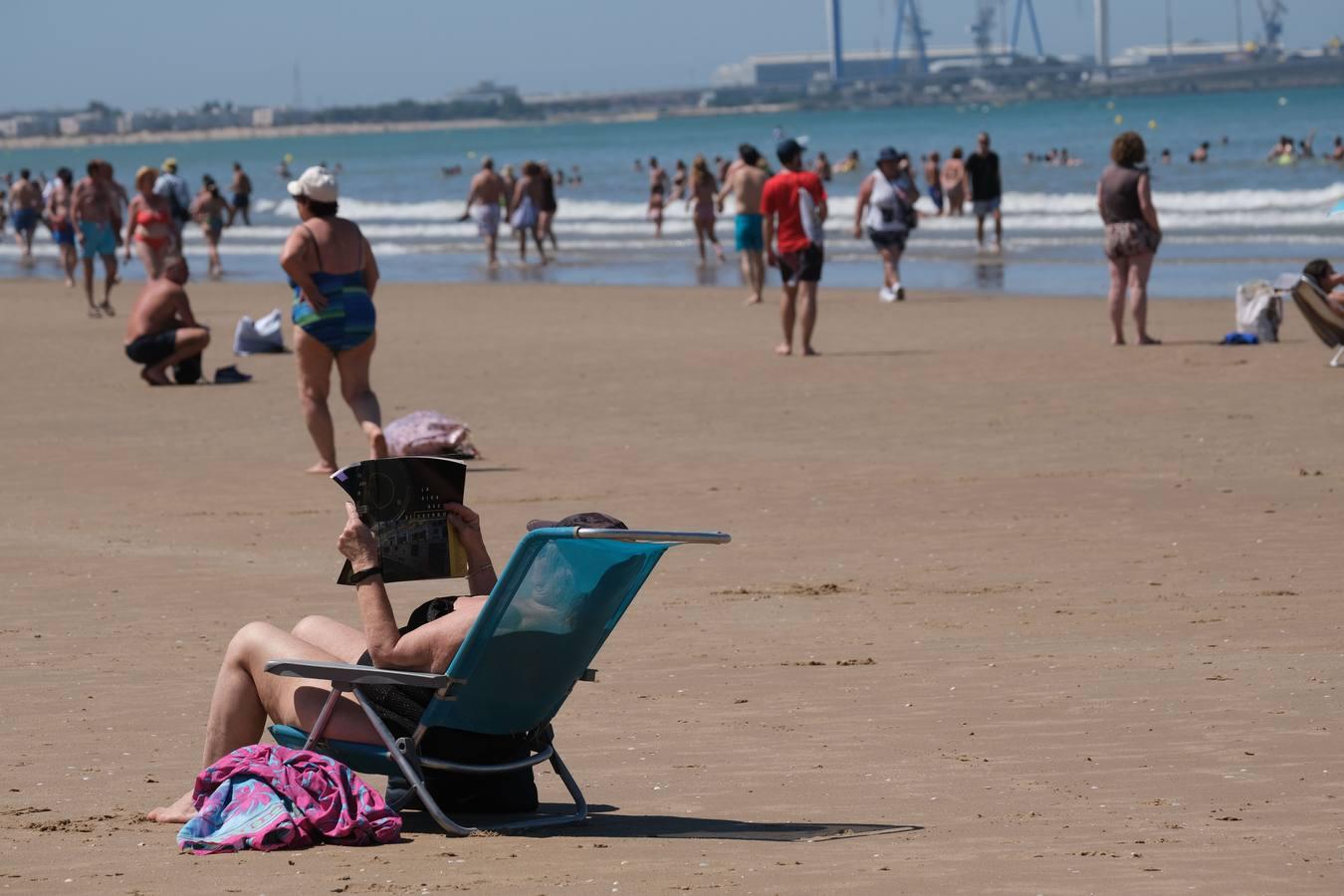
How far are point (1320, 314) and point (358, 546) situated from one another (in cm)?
1050

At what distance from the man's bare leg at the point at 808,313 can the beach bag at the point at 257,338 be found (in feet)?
15.1

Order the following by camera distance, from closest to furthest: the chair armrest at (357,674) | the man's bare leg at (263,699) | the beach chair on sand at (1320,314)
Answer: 1. the chair armrest at (357,674)
2. the man's bare leg at (263,699)
3. the beach chair on sand at (1320,314)

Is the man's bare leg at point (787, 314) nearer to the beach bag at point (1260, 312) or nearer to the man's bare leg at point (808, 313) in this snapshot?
the man's bare leg at point (808, 313)

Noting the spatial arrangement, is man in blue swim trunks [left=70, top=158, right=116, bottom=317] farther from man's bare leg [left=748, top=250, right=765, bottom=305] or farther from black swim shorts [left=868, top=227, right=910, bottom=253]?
black swim shorts [left=868, top=227, right=910, bottom=253]

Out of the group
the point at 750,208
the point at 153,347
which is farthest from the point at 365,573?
the point at 750,208

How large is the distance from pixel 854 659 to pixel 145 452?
6268mm

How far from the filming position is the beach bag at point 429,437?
33.8ft

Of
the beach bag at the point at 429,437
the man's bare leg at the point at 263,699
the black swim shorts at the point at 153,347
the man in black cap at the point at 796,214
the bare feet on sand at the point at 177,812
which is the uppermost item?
the man in black cap at the point at 796,214

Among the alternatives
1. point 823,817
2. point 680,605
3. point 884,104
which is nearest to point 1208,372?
point 680,605

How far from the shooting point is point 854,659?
20.1ft

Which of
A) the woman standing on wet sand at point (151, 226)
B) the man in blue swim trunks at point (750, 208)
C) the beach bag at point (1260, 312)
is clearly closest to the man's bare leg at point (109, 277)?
the woman standing on wet sand at point (151, 226)

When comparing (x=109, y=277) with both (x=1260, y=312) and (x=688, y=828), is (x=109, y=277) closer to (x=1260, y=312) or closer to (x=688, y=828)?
(x=1260, y=312)

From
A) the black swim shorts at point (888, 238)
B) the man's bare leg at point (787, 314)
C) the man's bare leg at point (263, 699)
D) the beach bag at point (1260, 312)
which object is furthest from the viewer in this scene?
the black swim shorts at point (888, 238)

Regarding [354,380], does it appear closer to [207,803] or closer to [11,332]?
[207,803]
